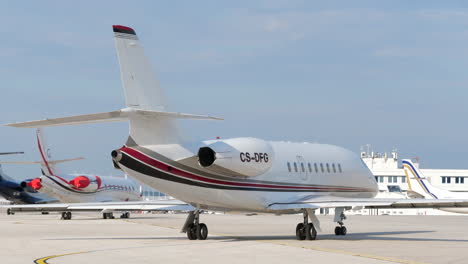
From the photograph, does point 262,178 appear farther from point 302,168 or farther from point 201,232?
point 302,168

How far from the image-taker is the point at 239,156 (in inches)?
824

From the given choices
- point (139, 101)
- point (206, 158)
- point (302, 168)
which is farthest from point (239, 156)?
point (302, 168)

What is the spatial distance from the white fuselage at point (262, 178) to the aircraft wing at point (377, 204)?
0.57 m

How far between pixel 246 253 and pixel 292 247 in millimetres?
2252

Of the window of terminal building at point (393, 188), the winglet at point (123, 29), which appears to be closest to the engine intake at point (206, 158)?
the winglet at point (123, 29)

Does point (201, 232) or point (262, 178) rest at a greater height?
point (262, 178)

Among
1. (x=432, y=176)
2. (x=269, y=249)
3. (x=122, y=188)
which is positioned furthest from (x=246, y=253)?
(x=432, y=176)

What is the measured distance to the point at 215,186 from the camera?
20812mm

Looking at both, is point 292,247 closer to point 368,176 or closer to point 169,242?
point 169,242

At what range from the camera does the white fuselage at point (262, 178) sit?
19.8m

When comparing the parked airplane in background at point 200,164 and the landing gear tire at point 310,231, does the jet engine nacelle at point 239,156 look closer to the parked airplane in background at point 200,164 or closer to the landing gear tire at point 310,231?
the parked airplane in background at point 200,164

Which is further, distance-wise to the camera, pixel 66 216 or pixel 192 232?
pixel 66 216

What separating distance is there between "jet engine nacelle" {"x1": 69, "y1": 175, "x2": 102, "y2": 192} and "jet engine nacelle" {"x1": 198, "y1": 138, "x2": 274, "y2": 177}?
1265 inches

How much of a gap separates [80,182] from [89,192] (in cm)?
149
